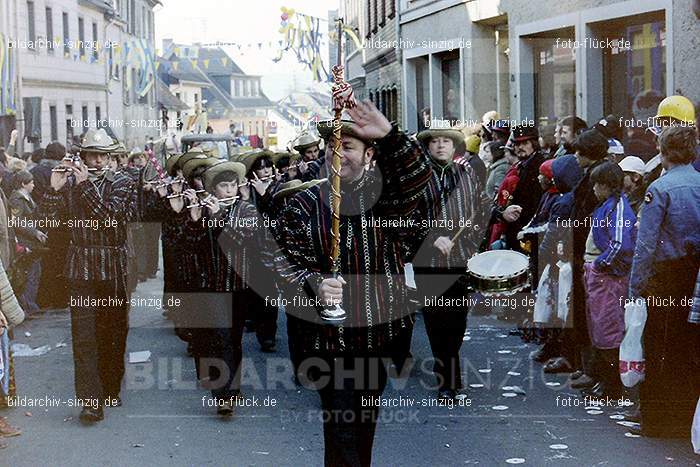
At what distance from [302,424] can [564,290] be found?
2.44 meters

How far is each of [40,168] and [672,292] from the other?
9026 mm

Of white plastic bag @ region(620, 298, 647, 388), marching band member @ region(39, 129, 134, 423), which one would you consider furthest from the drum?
marching band member @ region(39, 129, 134, 423)

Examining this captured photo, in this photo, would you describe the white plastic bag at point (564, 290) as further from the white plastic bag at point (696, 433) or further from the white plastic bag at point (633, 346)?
the white plastic bag at point (696, 433)

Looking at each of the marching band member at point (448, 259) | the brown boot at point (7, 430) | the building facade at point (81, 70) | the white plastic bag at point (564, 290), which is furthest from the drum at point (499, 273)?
the building facade at point (81, 70)

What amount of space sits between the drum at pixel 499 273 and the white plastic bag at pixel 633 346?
140 centimetres

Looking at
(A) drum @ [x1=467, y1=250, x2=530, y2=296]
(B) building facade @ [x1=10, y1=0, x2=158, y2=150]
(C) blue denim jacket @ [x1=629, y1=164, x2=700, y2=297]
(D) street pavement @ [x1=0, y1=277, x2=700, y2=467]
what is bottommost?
(D) street pavement @ [x1=0, y1=277, x2=700, y2=467]

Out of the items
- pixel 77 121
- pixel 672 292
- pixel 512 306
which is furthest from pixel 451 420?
pixel 77 121

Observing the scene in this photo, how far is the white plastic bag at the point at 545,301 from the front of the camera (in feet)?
32.7

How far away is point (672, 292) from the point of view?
7.23 m

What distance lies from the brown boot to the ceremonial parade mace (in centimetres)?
349

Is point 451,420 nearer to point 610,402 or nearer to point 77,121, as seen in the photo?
point 610,402

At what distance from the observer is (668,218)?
23.4ft

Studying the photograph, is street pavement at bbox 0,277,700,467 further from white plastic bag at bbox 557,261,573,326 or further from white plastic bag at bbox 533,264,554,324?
white plastic bag at bbox 557,261,573,326

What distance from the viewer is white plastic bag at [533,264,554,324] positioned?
9961 millimetres
